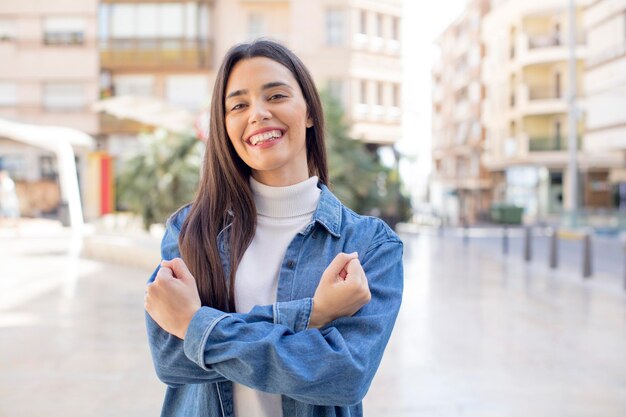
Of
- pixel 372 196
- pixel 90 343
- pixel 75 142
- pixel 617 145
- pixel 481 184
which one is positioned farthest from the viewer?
pixel 481 184

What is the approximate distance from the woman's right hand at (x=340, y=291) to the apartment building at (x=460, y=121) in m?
A: 41.4

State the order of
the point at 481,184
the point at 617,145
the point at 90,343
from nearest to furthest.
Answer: the point at 90,343
the point at 617,145
the point at 481,184

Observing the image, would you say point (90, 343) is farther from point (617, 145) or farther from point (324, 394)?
point (617, 145)

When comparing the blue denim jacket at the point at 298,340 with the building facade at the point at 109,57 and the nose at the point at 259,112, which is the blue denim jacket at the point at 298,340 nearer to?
the nose at the point at 259,112

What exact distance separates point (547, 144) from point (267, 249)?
38.9 metres

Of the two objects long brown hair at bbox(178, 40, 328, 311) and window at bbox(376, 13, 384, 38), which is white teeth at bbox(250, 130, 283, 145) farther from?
window at bbox(376, 13, 384, 38)

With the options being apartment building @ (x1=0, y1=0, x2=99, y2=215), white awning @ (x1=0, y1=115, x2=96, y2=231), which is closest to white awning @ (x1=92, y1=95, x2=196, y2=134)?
white awning @ (x1=0, y1=115, x2=96, y2=231)

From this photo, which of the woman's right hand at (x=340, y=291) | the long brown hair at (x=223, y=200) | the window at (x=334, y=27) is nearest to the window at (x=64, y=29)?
the window at (x=334, y=27)

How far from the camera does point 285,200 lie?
1.76 m

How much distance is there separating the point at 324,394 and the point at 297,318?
17cm

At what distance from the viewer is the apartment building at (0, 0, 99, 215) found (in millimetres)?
33875

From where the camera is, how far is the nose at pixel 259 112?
167 centimetres

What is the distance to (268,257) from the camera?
5.60ft

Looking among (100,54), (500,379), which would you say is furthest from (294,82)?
(100,54)
